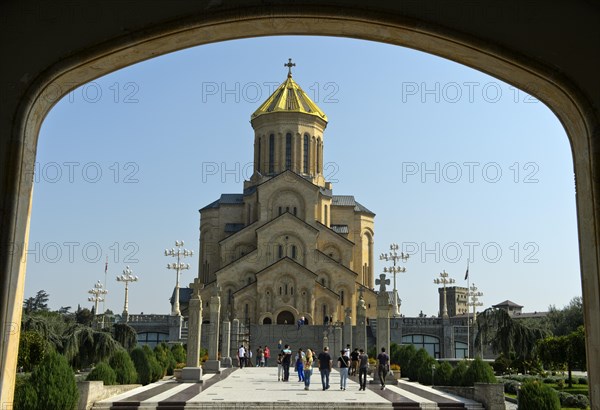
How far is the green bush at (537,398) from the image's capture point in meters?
11.1

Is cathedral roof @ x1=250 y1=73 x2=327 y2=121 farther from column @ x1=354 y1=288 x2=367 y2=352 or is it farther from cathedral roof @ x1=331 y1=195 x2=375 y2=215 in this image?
column @ x1=354 y1=288 x2=367 y2=352

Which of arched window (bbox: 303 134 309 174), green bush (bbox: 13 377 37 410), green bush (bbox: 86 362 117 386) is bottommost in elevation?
green bush (bbox: 13 377 37 410)

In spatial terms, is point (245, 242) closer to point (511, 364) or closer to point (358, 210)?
point (358, 210)

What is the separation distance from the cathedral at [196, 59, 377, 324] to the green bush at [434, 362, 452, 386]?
64.5 feet

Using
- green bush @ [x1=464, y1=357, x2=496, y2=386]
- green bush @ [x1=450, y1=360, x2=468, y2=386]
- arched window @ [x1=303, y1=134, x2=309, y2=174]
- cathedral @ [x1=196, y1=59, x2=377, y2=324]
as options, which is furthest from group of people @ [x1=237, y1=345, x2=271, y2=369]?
arched window @ [x1=303, y1=134, x2=309, y2=174]

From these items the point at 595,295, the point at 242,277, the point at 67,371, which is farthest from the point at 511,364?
the point at 595,295

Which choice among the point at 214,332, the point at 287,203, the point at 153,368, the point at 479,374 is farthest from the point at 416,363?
the point at 287,203

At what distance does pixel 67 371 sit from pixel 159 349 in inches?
571

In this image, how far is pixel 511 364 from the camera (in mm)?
27859

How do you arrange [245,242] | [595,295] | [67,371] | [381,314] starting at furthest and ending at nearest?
[245,242]
[381,314]
[67,371]
[595,295]

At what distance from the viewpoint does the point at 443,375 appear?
17.8m

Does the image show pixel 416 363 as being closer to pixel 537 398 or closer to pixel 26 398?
pixel 537 398

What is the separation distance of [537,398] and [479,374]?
13.5 ft

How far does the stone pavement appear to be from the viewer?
13.0 meters
